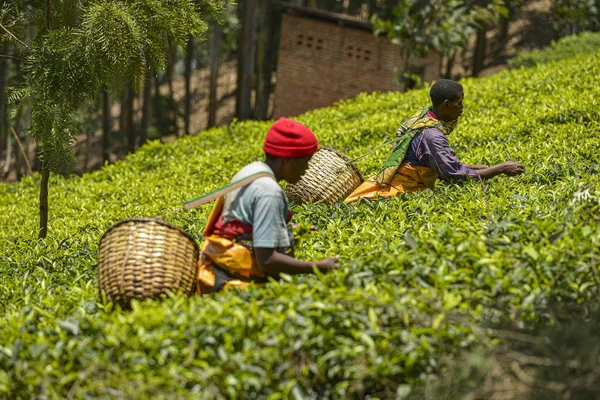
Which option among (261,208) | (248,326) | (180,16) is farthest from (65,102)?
(248,326)

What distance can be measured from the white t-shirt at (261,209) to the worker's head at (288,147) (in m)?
0.10

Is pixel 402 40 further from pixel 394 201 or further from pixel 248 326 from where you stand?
pixel 248 326

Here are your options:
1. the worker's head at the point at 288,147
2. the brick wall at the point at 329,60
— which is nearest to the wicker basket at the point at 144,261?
the worker's head at the point at 288,147

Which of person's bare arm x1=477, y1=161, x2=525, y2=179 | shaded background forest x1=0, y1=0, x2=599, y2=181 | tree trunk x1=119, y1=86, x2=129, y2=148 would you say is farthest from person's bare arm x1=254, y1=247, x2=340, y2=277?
tree trunk x1=119, y1=86, x2=129, y2=148

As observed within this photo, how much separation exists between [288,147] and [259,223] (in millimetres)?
529

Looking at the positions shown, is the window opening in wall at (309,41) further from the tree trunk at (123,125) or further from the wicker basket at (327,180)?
the wicker basket at (327,180)

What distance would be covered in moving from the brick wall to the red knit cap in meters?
17.0

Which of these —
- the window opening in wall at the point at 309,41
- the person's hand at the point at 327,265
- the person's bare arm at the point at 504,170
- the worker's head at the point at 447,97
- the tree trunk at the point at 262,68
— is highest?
the worker's head at the point at 447,97

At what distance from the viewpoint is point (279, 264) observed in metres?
4.48

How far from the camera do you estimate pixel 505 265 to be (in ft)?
14.9

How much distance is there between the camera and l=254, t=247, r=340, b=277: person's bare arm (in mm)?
4469

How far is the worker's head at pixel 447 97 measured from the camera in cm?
671

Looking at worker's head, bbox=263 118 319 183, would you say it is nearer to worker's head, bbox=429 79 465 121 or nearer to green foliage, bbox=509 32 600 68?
worker's head, bbox=429 79 465 121

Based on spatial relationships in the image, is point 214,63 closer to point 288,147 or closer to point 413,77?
point 413,77
